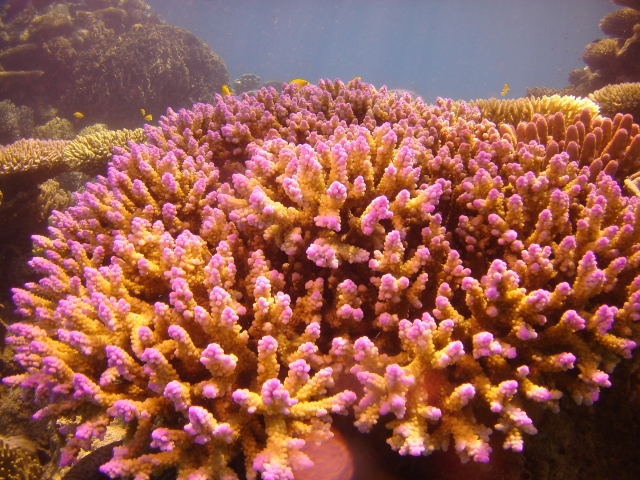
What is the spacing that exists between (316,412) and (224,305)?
28.3 inches

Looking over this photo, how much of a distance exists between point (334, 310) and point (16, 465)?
4.25m

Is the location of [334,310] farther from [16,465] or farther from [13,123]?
[13,123]

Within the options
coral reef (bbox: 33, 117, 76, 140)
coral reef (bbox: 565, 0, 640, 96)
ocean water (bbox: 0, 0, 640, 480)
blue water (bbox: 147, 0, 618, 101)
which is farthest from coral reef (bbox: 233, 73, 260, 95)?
blue water (bbox: 147, 0, 618, 101)

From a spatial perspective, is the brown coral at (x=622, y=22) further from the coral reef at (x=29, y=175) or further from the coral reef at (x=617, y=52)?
the coral reef at (x=29, y=175)

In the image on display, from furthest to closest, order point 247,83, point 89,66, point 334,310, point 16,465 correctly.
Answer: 1. point 247,83
2. point 89,66
3. point 16,465
4. point 334,310

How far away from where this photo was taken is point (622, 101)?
22.8ft

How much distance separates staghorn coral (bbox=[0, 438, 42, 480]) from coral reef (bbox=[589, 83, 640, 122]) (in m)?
10.4

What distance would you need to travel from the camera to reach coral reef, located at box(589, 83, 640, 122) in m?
6.91

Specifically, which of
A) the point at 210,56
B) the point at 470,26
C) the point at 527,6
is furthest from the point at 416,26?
the point at 210,56

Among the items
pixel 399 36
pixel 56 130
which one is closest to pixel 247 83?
pixel 56 130

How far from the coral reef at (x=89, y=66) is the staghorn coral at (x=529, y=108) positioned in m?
13.3

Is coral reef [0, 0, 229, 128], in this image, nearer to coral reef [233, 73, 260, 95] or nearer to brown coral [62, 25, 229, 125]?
brown coral [62, 25, 229, 125]

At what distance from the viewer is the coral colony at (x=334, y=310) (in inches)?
71.0

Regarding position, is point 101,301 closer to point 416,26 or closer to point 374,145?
point 374,145
